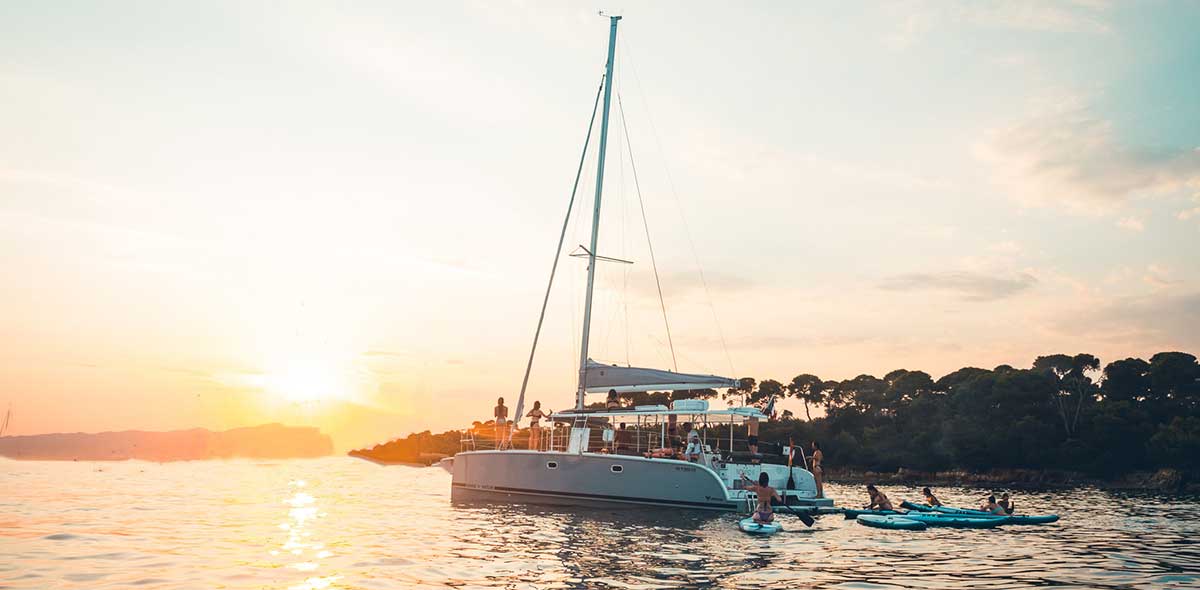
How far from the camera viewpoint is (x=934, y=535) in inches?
1102

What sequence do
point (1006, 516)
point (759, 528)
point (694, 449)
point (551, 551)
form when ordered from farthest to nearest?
1. point (694, 449)
2. point (1006, 516)
3. point (759, 528)
4. point (551, 551)

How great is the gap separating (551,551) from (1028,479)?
72115 mm

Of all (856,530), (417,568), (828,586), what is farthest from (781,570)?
(856,530)

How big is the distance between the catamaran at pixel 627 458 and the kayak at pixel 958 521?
3.35 meters

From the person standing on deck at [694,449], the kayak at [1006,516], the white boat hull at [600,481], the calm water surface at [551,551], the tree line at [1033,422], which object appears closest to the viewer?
the calm water surface at [551,551]

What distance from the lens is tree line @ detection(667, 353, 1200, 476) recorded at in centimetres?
7875

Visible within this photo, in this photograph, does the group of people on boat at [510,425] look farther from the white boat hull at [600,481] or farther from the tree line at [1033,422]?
the tree line at [1033,422]

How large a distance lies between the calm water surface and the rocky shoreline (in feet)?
135

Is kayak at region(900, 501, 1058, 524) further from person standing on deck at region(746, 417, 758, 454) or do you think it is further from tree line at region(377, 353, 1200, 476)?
tree line at region(377, 353, 1200, 476)

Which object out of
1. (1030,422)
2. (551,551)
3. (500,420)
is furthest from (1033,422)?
(551,551)

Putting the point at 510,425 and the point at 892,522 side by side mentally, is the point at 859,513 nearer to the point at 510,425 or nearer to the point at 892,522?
the point at 892,522

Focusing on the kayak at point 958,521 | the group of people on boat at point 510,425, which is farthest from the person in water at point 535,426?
the kayak at point 958,521

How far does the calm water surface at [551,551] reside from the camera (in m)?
17.9

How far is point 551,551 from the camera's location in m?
21.8
